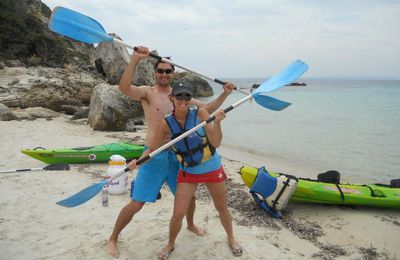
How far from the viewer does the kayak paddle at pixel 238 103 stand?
326 cm

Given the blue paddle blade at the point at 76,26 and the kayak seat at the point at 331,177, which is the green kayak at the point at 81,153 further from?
the kayak seat at the point at 331,177

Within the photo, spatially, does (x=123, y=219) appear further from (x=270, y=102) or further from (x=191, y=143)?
(x=270, y=102)

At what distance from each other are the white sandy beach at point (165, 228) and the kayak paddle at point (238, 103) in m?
0.58

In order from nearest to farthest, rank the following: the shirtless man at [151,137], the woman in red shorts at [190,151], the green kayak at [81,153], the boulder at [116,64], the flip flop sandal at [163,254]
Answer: the woman in red shorts at [190,151] < the shirtless man at [151,137] < the flip flop sandal at [163,254] < the green kayak at [81,153] < the boulder at [116,64]

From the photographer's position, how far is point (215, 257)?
353 cm

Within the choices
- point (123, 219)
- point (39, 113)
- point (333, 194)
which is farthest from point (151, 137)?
point (39, 113)

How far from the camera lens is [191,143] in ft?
10.6

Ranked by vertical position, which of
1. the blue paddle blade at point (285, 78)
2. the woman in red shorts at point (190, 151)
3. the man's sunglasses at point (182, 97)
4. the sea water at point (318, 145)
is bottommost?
the sea water at point (318, 145)

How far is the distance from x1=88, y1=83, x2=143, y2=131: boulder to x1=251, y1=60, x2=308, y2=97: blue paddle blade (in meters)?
7.69

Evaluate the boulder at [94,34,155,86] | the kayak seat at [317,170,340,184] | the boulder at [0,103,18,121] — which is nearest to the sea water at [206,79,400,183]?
the kayak seat at [317,170,340,184]

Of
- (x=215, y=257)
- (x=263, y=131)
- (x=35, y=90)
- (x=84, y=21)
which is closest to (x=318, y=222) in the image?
(x=215, y=257)

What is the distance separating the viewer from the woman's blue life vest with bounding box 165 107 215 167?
3246mm

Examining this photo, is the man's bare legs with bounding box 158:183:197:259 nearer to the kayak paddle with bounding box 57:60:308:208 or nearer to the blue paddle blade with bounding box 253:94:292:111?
the kayak paddle with bounding box 57:60:308:208

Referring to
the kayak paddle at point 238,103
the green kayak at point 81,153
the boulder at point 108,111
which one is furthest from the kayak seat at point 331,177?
the boulder at point 108,111
